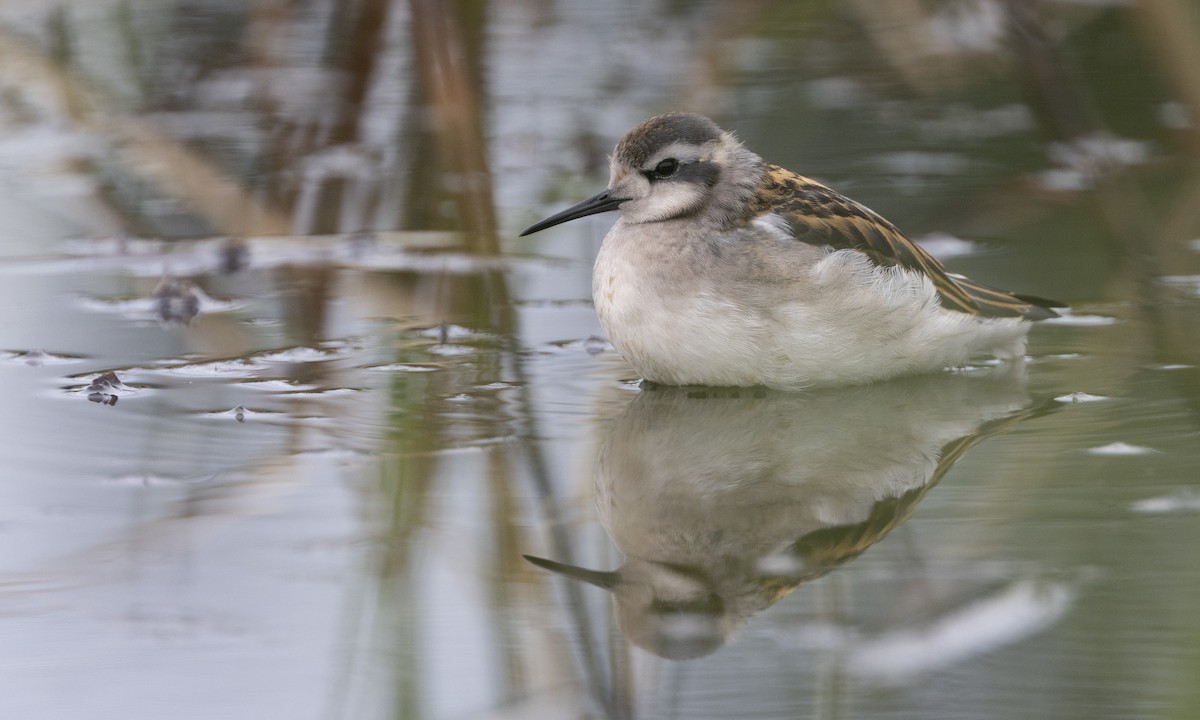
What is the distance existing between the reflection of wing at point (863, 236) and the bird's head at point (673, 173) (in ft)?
0.35

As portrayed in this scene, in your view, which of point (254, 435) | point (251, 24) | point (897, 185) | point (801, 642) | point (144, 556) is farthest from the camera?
point (251, 24)

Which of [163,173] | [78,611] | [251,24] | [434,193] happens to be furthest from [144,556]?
[251,24]

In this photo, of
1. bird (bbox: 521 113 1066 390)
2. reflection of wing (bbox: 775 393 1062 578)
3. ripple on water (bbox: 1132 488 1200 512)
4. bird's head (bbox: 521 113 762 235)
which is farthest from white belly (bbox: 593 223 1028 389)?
ripple on water (bbox: 1132 488 1200 512)

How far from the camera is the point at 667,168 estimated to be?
571 centimetres

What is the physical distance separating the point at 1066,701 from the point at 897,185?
5638mm

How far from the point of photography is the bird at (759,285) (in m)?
5.21

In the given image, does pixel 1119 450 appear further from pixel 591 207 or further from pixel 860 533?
pixel 591 207

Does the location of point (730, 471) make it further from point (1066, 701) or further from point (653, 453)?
point (1066, 701)

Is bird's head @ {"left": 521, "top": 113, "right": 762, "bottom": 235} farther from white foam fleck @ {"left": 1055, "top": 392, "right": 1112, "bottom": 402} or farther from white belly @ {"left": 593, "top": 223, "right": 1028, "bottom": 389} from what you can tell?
white foam fleck @ {"left": 1055, "top": 392, "right": 1112, "bottom": 402}

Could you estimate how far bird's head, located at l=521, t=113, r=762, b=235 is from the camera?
5645mm

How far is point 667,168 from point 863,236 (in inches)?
29.6

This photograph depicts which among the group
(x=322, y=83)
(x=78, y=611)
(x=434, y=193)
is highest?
(x=322, y=83)

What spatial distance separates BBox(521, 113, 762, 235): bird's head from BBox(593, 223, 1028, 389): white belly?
0.84ft

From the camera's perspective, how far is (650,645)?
3.22 m
